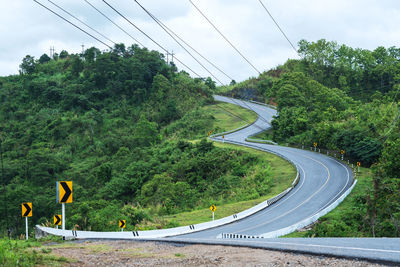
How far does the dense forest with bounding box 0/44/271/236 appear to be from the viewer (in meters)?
44.5

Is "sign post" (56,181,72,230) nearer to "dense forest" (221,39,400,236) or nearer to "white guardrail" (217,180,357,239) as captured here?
"white guardrail" (217,180,357,239)

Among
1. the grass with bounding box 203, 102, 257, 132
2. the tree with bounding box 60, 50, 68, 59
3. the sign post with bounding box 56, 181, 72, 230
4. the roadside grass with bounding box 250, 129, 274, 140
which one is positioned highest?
the tree with bounding box 60, 50, 68, 59

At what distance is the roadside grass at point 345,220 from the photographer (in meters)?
23.8

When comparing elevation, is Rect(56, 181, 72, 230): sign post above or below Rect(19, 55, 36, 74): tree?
below

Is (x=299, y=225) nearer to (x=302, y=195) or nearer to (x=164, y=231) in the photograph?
(x=164, y=231)

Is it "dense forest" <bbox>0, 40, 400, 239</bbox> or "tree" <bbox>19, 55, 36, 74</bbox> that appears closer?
"dense forest" <bbox>0, 40, 400, 239</bbox>

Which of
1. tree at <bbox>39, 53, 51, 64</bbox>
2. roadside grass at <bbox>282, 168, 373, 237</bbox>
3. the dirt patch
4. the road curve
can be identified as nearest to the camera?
the dirt patch

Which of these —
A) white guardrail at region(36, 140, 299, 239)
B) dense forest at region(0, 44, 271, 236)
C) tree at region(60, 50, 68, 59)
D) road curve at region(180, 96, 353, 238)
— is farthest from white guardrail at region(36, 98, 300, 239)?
tree at region(60, 50, 68, 59)

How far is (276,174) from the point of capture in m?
46.4

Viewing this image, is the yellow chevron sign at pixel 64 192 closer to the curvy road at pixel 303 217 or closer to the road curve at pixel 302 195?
the curvy road at pixel 303 217

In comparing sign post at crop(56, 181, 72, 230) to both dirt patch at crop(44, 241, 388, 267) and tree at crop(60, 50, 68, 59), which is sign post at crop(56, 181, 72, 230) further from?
tree at crop(60, 50, 68, 59)

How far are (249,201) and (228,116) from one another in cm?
4910

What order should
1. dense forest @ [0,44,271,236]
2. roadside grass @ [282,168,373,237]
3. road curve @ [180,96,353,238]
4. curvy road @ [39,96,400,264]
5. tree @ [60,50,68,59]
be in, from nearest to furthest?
1. curvy road @ [39,96,400,264]
2. roadside grass @ [282,168,373,237]
3. road curve @ [180,96,353,238]
4. dense forest @ [0,44,271,236]
5. tree @ [60,50,68,59]

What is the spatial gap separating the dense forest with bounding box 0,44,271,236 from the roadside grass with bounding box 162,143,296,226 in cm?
153
